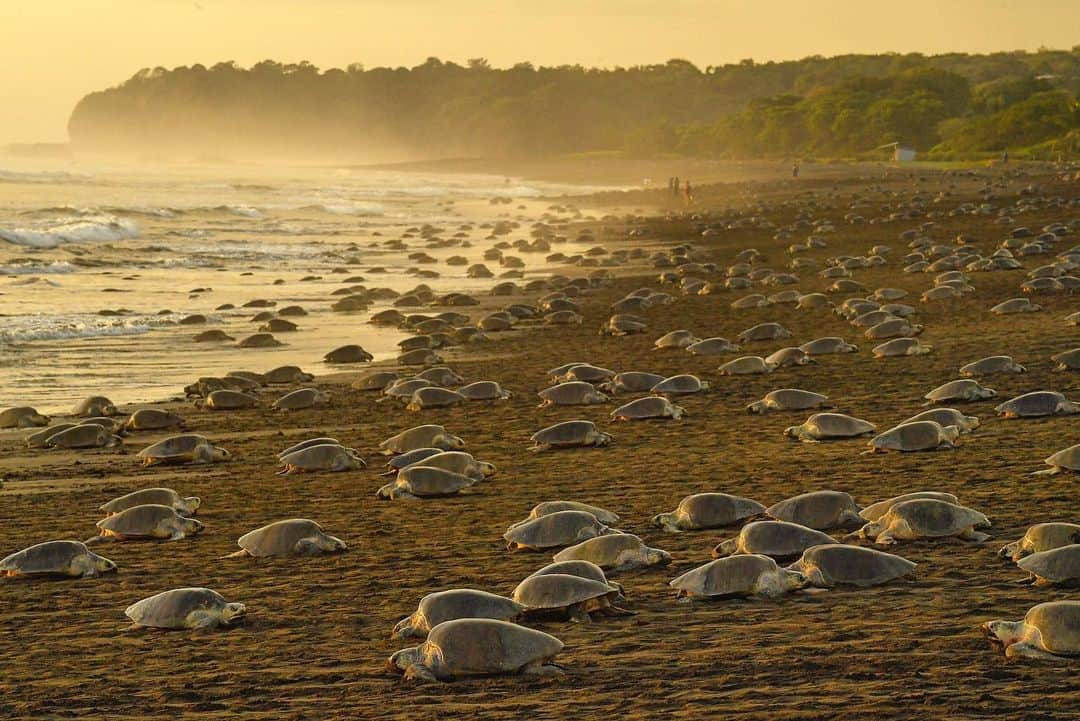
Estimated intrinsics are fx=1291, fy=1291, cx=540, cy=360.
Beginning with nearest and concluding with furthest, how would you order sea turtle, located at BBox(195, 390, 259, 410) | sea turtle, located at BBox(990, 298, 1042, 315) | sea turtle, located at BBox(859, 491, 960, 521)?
sea turtle, located at BBox(859, 491, 960, 521)
sea turtle, located at BBox(195, 390, 259, 410)
sea turtle, located at BBox(990, 298, 1042, 315)

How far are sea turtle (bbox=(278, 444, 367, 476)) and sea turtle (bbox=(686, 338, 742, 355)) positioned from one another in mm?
6381

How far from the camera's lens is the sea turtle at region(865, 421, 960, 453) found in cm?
937

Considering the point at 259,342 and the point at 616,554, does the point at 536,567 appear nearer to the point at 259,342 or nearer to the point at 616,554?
the point at 616,554

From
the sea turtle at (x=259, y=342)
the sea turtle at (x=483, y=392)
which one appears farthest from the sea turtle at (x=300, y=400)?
the sea turtle at (x=259, y=342)

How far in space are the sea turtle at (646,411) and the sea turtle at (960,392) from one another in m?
2.27

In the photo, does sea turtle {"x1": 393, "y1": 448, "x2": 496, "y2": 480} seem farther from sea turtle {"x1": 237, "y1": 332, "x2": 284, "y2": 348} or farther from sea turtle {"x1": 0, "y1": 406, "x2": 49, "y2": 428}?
sea turtle {"x1": 237, "y1": 332, "x2": 284, "y2": 348}

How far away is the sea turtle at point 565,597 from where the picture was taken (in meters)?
5.91

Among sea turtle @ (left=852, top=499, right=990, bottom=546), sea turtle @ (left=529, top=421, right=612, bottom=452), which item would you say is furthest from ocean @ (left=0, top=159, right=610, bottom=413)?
sea turtle @ (left=852, top=499, right=990, bottom=546)

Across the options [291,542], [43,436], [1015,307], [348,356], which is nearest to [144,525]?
[291,542]

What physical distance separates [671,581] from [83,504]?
4.89 m

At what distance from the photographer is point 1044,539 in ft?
20.9

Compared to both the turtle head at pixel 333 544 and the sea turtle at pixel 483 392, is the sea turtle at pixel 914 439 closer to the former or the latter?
the turtle head at pixel 333 544

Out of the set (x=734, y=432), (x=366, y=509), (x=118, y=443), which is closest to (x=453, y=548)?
(x=366, y=509)

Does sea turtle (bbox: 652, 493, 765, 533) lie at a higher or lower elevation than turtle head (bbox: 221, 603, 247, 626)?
higher
